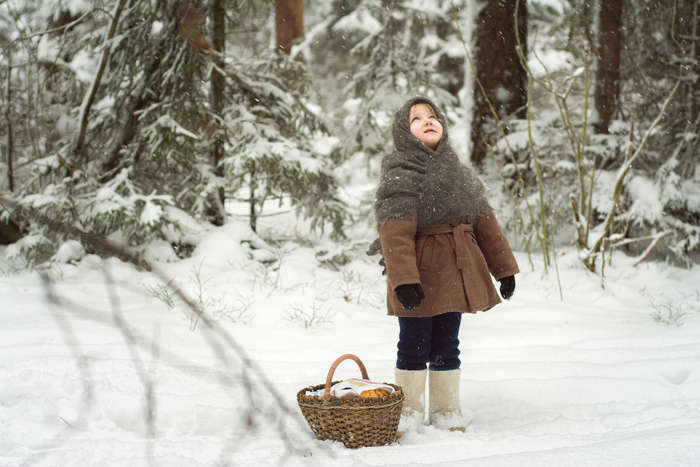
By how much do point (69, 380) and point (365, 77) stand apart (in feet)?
20.0

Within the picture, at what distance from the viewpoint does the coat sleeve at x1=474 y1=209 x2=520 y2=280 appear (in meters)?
2.99

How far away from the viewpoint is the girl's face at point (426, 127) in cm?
300

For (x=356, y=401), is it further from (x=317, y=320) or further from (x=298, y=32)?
(x=298, y=32)

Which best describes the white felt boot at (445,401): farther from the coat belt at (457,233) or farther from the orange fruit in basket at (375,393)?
the coat belt at (457,233)

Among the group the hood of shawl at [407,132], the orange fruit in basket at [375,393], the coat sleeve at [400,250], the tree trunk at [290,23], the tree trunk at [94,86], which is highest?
the tree trunk at [290,23]

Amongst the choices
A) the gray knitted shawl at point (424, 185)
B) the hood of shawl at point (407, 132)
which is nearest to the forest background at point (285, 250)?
the gray knitted shawl at point (424, 185)

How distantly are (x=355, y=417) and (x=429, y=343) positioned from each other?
25.1 inches

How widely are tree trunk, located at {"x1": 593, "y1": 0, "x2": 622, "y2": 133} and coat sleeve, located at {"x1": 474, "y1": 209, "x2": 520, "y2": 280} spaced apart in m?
5.17

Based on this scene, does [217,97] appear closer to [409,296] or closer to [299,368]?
[299,368]

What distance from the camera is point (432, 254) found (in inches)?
113

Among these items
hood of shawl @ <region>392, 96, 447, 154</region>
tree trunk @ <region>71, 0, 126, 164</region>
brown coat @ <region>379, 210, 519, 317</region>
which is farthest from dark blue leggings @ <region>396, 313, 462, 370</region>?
tree trunk @ <region>71, 0, 126, 164</region>

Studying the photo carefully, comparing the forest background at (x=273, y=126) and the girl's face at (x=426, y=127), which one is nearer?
the girl's face at (x=426, y=127)

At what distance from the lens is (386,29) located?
770 cm

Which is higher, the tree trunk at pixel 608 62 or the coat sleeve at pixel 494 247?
the tree trunk at pixel 608 62
